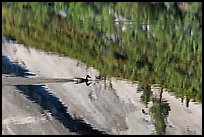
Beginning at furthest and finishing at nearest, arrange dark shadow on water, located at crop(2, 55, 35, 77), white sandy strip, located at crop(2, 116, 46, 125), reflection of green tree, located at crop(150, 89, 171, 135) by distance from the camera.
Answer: dark shadow on water, located at crop(2, 55, 35, 77) → reflection of green tree, located at crop(150, 89, 171, 135) → white sandy strip, located at crop(2, 116, 46, 125)

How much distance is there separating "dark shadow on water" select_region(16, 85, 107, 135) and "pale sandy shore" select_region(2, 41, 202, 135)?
2cm

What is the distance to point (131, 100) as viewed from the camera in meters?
10.0

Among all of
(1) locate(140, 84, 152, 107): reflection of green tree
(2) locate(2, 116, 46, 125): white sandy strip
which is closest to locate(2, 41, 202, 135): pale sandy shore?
(2) locate(2, 116, 46, 125): white sandy strip

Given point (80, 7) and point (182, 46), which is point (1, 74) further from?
point (182, 46)

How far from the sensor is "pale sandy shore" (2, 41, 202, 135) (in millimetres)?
9570

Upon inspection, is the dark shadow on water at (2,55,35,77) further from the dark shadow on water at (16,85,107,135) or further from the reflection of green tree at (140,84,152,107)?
the reflection of green tree at (140,84,152,107)

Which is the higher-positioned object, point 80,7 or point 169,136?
point 80,7

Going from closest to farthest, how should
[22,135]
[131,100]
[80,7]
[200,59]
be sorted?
1. [22,135]
2. [131,100]
3. [200,59]
4. [80,7]

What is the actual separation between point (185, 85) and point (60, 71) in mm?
2683

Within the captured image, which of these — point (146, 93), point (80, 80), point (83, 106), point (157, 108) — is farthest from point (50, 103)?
point (157, 108)

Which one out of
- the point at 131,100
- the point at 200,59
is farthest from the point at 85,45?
the point at 200,59

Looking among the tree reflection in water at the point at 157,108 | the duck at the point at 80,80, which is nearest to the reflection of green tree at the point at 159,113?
the tree reflection in water at the point at 157,108

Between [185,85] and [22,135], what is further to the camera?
[185,85]

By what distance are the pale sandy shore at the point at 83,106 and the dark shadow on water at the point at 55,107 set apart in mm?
24
